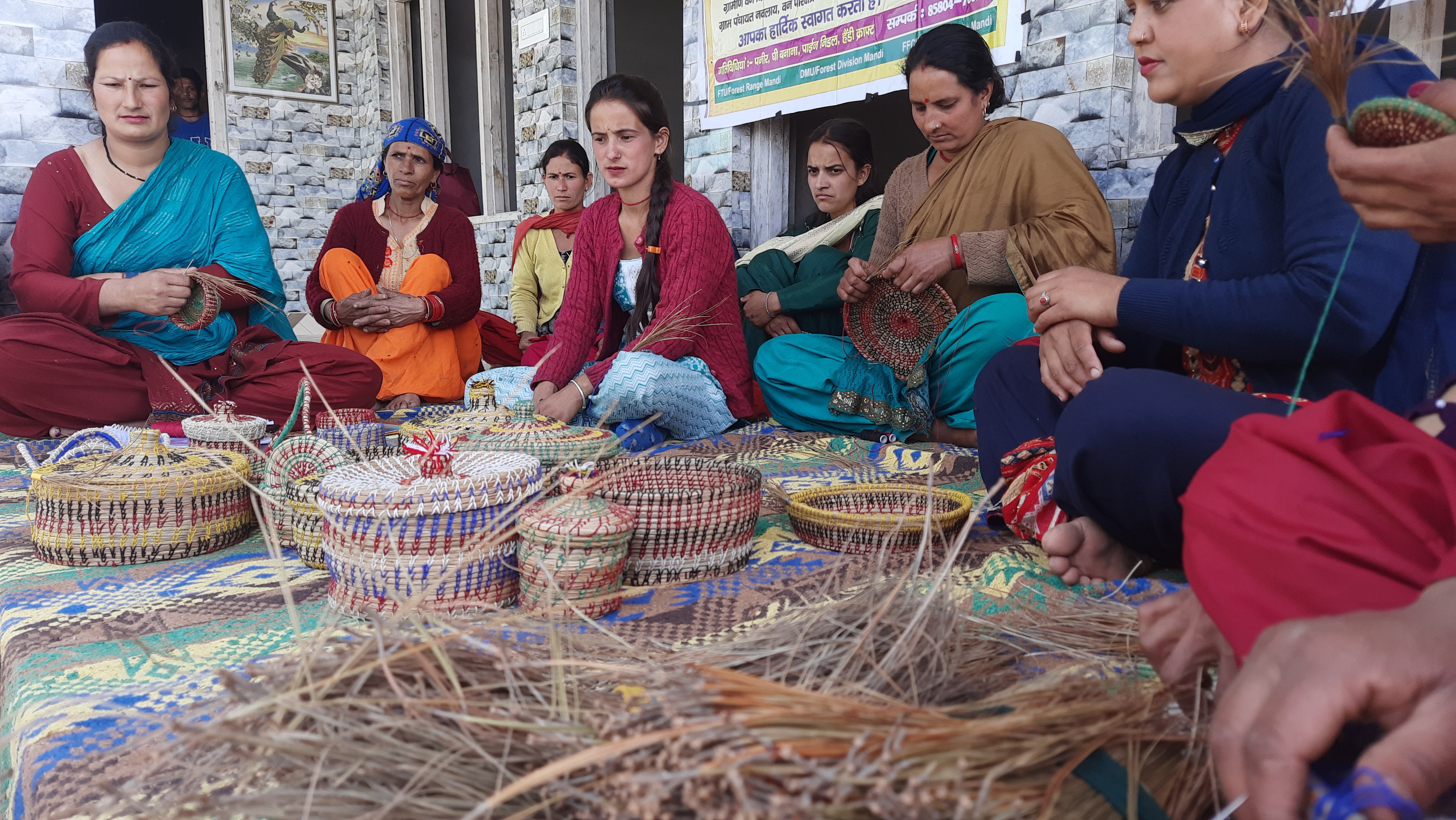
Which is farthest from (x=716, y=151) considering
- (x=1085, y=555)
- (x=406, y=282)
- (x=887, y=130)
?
(x=1085, y=555)

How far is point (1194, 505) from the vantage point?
86 centimetres

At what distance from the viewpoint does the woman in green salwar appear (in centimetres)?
397

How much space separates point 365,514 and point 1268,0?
180 cm

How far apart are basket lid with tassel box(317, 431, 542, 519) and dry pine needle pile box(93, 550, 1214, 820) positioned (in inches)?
20.0

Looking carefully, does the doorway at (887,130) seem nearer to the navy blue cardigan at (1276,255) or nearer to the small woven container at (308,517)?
the navy blue cardigan at (1276,255)

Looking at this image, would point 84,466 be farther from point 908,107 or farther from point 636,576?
point 908,107

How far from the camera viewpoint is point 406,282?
4.32 metres

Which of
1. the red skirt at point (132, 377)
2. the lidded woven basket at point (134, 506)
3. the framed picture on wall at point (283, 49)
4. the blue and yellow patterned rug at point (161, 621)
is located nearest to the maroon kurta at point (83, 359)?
the red skirt at point (132, 377)

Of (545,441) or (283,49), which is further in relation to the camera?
(283,49)

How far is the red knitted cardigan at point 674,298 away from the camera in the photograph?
10.5 ft

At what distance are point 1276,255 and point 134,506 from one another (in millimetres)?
2305

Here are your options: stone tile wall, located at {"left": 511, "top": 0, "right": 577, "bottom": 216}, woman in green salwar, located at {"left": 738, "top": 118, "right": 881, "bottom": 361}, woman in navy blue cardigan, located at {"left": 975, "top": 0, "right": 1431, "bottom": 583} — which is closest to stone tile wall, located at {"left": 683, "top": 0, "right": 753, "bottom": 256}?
woman in green salwar, located at {"left": 738, "top": 118, "right": 881, "bottom": 361}

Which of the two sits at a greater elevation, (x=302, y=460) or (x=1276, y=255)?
(x=1276, y=255)

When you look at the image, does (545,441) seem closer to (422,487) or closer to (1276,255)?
(422,487)
